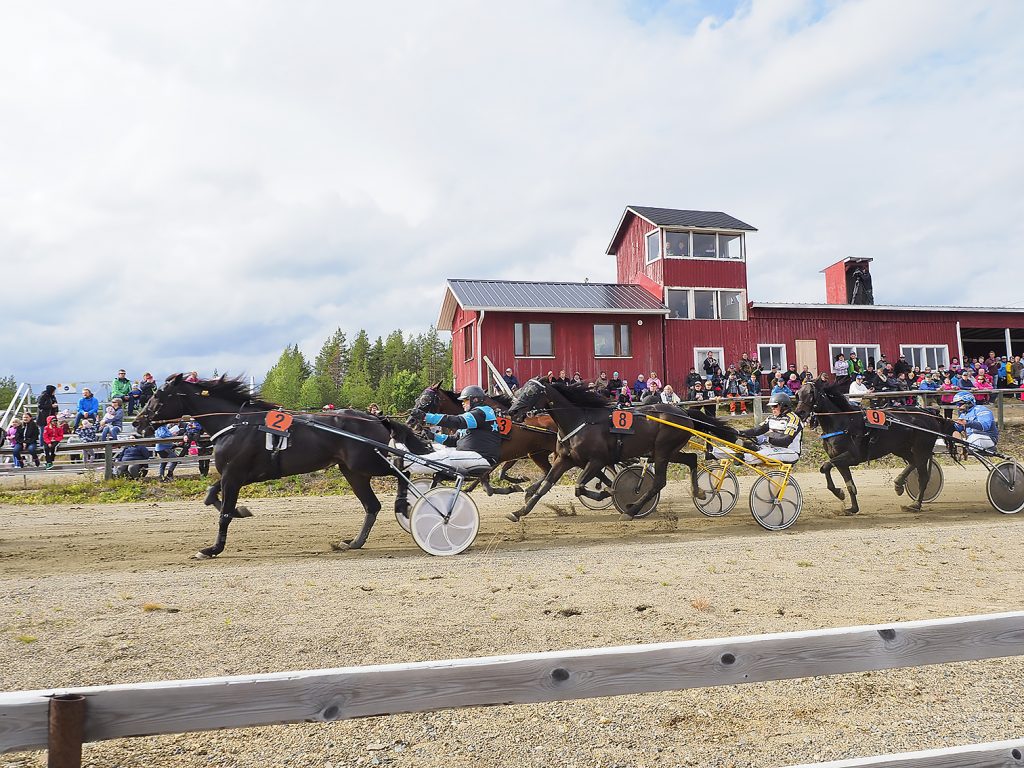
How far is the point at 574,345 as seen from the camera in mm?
24766

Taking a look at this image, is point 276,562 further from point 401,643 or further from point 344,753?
point 344,753

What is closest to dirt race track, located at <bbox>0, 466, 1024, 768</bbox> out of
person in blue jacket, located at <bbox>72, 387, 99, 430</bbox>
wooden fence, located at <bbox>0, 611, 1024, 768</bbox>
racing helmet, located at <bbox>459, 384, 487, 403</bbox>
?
wooden fence, located at <bbox>0, 611, 1024, 768</bbox>

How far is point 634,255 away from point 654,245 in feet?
5.24

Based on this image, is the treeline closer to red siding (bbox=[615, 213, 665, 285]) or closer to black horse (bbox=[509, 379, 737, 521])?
red siding (bbox=[615, 213, 665, 285])

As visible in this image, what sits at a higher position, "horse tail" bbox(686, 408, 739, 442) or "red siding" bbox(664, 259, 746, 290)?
"red siding" bbox(664, 259, 746, 290)

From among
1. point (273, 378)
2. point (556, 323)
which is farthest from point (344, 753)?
point (273, 378)

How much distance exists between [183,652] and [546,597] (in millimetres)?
2551

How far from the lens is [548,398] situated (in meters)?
10.2

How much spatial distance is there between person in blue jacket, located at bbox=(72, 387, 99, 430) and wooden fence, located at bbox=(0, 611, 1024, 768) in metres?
18.0

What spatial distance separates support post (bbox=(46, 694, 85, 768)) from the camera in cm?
214

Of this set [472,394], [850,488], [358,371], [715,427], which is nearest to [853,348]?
[850,488]

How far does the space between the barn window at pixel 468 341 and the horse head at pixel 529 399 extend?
49.5 ft

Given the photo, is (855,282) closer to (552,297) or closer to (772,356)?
(772,356)

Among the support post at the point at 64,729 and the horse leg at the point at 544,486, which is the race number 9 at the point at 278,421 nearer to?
the horse leg at the point at 544,486
